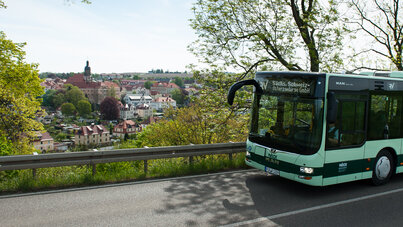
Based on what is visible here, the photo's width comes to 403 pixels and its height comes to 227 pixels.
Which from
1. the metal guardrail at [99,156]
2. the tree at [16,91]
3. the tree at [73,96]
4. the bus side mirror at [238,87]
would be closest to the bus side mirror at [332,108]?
the bus side mirror at [238,87]

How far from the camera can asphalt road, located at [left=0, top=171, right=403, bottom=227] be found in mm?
5434

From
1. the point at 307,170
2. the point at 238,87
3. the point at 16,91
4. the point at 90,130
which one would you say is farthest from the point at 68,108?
the point at 307,170

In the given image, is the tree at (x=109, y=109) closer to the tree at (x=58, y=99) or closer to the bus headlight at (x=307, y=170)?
the tree at (x=58, y=99)

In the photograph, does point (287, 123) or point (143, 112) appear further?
point (143, 112)

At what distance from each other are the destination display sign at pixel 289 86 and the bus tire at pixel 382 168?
267 centimetres

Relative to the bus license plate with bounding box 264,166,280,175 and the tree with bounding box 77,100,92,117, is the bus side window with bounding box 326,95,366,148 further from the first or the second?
the tree with bounding box 77,100,92,117

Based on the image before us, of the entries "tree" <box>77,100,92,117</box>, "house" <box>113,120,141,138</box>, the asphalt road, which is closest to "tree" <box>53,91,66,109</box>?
"tree" <box>77,100,92,117</box>

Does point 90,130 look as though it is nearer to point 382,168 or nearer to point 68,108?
point 68,108

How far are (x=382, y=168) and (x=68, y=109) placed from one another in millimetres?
146300

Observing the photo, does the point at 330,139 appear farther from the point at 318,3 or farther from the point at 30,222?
the point at 318,3

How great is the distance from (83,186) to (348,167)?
222 inches

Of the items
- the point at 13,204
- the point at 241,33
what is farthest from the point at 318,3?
the point at 13,204

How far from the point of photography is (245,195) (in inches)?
273

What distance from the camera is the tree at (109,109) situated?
14562cm
